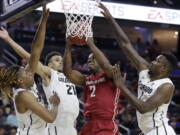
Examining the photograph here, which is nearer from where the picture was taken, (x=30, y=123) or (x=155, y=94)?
(x=155, y=94)

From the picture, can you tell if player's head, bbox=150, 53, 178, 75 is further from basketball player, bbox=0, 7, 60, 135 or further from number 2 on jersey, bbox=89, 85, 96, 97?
basketball player, bbox=0, 7, 60, 135

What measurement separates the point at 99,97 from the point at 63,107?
0.72 meters

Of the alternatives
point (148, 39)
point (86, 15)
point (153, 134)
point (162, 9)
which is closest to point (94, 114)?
point (153, 134)

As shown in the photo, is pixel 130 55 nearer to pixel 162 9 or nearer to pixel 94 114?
pixel 94 114

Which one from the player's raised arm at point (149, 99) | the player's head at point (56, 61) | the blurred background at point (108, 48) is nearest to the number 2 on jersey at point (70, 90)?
the player's head at point (56, 61)

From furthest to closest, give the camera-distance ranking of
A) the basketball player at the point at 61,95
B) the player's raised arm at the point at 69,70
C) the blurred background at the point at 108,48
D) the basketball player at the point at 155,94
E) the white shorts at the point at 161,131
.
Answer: the blurred background at the point at 108,48
the basketball player at the point at 61,95
the player's raised arm at the point at 69,70
the white shorts at the point at 161,131
the basketball player at the point at 155,94

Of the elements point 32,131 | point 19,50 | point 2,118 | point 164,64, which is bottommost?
point 32,131

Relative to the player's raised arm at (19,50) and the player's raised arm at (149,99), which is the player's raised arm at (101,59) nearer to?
the player's raised arm at (149,99)

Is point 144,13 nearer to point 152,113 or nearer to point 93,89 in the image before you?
point 93,89

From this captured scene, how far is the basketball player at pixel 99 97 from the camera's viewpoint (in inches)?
198

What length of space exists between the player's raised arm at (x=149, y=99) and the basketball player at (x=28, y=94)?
70cm

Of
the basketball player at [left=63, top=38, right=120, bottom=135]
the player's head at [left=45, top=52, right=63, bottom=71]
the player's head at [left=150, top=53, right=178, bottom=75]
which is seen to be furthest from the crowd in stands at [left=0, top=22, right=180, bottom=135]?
the player's head at [left=150, top=53, right=178, bottom=75]

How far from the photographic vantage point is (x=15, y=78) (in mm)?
5000

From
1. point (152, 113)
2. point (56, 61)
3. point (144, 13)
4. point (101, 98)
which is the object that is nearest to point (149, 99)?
point (152, 113)
